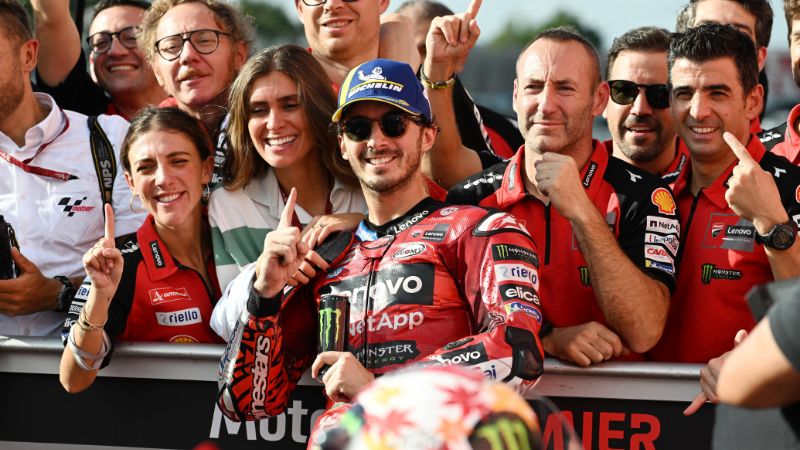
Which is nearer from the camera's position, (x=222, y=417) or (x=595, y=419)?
(x=595, y=419)

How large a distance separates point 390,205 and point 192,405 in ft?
3.39

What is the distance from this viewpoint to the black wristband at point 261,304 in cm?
397

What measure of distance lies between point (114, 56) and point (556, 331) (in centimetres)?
316

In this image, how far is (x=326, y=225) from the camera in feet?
14.3

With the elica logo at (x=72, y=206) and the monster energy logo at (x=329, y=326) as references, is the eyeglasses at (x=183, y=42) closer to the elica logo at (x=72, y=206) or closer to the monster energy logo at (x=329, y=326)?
the elica logo at (x=72, y=206)

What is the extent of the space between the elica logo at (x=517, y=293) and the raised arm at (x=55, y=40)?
315 cm

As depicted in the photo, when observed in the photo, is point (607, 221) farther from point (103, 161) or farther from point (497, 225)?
point (103, 161)

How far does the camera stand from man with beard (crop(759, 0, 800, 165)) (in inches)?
194

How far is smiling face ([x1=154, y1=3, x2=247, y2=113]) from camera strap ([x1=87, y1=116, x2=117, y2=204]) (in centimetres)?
40

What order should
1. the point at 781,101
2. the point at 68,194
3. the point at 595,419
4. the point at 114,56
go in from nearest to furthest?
1. the point at 595,419
2. the point at 68,194
3. the point at 114,56
4. the point at 781,101

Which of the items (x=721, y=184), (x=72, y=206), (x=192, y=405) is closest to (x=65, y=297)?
(x=72, y=206)

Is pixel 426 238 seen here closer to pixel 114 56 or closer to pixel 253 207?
pixel 253 207

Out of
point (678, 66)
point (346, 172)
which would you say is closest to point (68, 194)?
point (346, 172)

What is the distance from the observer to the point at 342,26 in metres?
5.36
